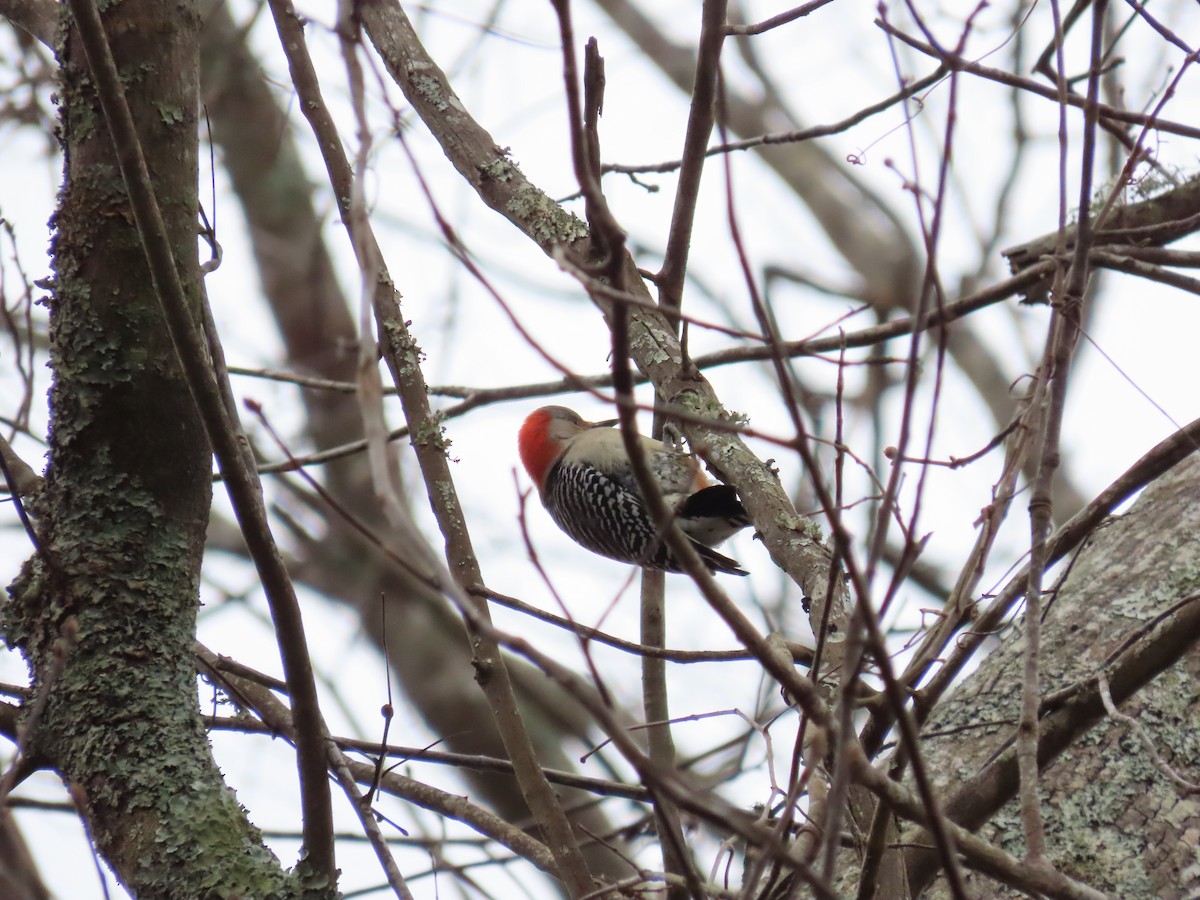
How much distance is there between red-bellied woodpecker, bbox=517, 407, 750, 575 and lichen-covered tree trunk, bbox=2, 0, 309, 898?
2058 mm

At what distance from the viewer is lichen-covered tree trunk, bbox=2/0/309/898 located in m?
2.28

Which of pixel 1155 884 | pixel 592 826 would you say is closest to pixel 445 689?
pixel 592 826

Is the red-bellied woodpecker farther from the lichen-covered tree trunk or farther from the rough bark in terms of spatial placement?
the lichen-covered tree trunk

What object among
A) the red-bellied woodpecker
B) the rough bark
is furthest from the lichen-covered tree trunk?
the red-bellied woodpecker

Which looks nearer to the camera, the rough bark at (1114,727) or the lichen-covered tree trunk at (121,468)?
the lichen-covered tree trunk at (121,468)

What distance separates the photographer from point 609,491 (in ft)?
19.6

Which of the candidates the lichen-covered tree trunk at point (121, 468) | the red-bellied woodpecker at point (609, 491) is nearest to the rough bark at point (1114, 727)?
the red-bellied woodpecker at point (609, 491)

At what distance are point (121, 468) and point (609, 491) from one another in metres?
3.66

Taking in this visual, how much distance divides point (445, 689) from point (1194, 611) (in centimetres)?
659

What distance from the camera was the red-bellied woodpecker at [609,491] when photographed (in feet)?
16.9

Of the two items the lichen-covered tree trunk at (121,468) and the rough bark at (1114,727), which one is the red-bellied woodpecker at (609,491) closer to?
the rough bark at (1114,727)

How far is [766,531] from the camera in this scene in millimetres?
2648

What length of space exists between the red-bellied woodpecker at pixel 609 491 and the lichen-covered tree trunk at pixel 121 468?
6.75 feet

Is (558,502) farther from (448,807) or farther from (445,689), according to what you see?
(448,807)
